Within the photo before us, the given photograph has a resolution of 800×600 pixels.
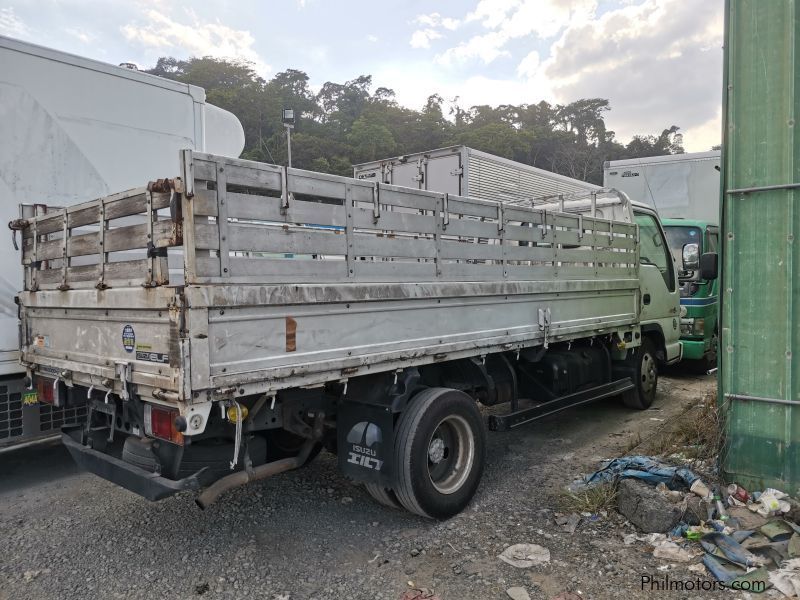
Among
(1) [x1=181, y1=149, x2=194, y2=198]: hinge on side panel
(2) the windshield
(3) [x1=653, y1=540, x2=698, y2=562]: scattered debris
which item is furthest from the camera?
(2) the windshield

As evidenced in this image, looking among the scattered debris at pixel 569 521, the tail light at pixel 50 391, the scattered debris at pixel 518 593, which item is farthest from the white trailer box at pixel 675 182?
the tail light at pixel 50 391

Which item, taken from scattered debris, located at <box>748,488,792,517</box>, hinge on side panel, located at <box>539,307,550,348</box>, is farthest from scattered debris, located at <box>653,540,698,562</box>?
hinge on side panel, located at <box>539,307,550,348</box>

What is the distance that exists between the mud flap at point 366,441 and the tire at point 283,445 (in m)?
0.25

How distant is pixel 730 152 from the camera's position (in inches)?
169

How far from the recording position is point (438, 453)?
13.2 feet

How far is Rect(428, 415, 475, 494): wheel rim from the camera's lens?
4031 millimetres

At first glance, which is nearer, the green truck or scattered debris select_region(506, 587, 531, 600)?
scattered debris select_region(506, 587, 531, 600)

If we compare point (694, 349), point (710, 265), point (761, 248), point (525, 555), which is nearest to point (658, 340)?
point (694, 349)

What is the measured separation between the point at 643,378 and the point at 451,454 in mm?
3787

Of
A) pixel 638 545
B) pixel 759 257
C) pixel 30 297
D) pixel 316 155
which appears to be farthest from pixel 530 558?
pixel 316 155

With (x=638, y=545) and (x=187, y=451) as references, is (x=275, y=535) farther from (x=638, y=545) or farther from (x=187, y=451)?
(x=638, y=545)

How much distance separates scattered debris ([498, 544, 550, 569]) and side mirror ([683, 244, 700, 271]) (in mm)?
4722

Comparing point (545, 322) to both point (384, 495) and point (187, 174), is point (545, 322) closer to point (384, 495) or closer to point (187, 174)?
point (384, 495)

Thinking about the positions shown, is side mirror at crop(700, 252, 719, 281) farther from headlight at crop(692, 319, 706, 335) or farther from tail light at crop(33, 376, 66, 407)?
tail light at crop(33, 376, 66, 407)
